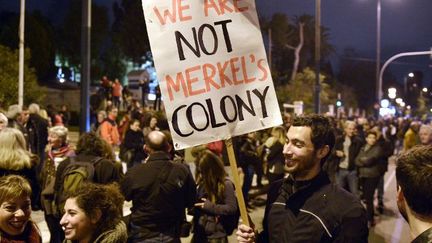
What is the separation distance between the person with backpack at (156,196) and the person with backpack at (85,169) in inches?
17.5

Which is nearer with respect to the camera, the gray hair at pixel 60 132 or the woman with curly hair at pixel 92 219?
the woman with curly hair at pixel 92 219

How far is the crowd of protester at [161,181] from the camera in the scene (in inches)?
137

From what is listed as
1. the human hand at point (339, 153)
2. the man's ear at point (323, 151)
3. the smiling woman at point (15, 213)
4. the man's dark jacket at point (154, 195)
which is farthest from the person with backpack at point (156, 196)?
the human hand at point (339, 153)

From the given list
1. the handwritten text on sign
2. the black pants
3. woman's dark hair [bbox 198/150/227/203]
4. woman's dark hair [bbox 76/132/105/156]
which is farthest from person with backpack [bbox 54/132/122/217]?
the black pants

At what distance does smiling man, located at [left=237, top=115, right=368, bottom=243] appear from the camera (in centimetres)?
326

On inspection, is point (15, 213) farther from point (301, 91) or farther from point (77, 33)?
point (77, 33)

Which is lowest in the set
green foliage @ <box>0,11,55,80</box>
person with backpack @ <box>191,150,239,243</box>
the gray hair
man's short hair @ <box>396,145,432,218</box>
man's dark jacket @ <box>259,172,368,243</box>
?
person with backpack @ <box>191,150,239,243</box>

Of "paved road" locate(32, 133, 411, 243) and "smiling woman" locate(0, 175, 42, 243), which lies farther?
"paved road" locate(32, 133, 411, 243)

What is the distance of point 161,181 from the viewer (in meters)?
5.36

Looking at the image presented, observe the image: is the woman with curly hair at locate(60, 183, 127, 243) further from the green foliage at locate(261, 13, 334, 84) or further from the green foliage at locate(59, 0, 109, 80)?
the green foliage at locate(261, 13, 334, 84)

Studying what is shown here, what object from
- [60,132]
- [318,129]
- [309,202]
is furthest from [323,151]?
[60,132]

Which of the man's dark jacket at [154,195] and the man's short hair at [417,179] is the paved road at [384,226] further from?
the man's short hair at [417,179]

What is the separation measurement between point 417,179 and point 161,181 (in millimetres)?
3161

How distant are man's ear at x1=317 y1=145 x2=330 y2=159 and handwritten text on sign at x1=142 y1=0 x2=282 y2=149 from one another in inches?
12.2
